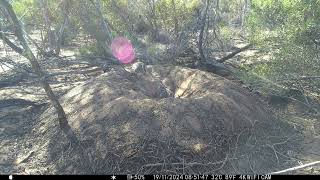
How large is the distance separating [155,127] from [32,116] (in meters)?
2.19

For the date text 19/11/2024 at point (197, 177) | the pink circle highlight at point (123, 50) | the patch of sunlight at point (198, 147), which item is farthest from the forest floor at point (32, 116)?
the patch of sunlight at point (198, 147)

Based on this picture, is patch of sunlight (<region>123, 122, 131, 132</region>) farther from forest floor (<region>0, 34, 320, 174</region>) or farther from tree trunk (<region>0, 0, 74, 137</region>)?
forest floor (<region>0, 34, 320, 174</region>)

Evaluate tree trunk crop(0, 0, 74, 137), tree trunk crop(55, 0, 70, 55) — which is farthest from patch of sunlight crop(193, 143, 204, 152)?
tree trunk crop(55, 0, 70, 55)

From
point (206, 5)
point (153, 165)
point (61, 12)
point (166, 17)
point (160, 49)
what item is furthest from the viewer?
point (61, 12)

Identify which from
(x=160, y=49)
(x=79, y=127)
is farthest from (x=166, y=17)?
(x=79, y=127)

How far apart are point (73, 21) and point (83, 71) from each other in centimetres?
286

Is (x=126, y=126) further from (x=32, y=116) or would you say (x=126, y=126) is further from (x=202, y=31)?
(x=202, y=31)

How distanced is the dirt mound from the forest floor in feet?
0.73

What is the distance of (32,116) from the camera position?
594cm

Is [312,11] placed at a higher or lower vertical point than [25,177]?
higher

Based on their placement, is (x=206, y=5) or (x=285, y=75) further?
(x=206, y=5)

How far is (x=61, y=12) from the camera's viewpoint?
9672 millimetres

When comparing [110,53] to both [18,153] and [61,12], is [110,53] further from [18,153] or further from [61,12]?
[18,153]

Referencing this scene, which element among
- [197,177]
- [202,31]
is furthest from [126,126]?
[202,31]
